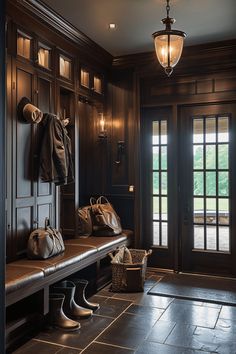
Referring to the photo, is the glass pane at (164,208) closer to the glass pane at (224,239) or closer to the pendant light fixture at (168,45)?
the glass pane at (224,239)

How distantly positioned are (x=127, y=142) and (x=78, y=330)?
278 centimetres

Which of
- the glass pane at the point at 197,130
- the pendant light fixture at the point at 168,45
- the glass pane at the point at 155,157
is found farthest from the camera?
the glass pane at the point at 155,157

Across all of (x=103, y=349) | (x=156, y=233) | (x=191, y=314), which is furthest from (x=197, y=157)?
(x=103, y=349)

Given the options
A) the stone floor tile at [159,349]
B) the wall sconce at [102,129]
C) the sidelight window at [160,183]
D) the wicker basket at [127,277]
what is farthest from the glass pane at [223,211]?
the stone floor tile at [159,349]

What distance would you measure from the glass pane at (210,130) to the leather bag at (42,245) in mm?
2517

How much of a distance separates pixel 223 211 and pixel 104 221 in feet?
5.20

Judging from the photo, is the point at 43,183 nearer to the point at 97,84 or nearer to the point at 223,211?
the point at 97,84

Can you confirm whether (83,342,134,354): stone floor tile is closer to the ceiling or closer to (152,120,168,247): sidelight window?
(152,120,168,247): sidelight window

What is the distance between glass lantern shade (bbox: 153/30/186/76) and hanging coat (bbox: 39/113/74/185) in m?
1.27

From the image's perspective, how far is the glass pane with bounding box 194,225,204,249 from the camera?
4.82 meters

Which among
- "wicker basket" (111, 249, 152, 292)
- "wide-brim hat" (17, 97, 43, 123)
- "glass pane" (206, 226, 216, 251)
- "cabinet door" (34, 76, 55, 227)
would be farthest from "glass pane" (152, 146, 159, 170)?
"wide-brim hat" (17, 97, 43, 123)

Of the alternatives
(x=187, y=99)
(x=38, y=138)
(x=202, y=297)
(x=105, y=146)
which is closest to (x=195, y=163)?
(x=187, y=99)

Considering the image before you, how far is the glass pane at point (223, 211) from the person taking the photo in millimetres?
4685

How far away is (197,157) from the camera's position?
4.84 metres
